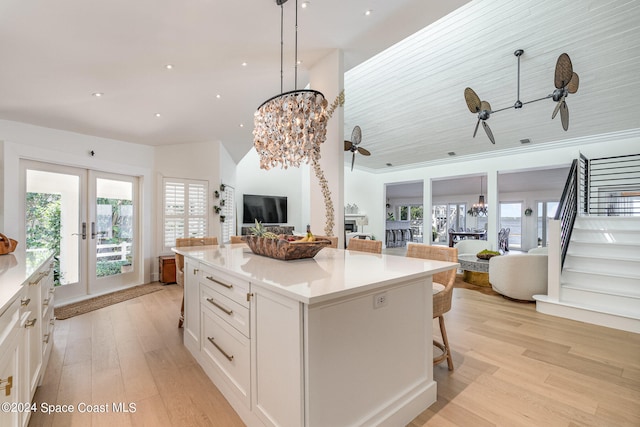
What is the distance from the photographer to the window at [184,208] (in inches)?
212

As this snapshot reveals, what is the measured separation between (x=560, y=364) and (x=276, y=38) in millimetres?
3841

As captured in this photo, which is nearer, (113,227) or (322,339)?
(322,339)

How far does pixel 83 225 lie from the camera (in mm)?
4316

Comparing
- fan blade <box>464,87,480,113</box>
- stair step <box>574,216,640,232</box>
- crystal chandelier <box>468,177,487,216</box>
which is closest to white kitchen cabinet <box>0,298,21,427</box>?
fan blade <box>464,87,480,113</box>

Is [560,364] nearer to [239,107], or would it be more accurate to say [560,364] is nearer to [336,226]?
[336,226]

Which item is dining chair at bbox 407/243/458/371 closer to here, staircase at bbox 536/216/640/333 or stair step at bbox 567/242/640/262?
staircase at bbox 536/216/640/333

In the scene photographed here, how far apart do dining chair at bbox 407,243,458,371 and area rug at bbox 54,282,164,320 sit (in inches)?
161

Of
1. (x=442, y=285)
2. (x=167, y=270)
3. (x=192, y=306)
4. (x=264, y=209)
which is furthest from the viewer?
(x=264, y=209)

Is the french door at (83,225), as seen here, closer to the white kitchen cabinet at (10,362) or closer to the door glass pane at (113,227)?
the door glass pane at (113,227)

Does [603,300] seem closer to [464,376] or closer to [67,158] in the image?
[464,376]

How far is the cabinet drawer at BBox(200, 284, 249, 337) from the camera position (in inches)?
63.6

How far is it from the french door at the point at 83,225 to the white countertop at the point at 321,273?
3326 mm

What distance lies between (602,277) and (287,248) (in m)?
4.13

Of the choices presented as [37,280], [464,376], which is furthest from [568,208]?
[37,280]
